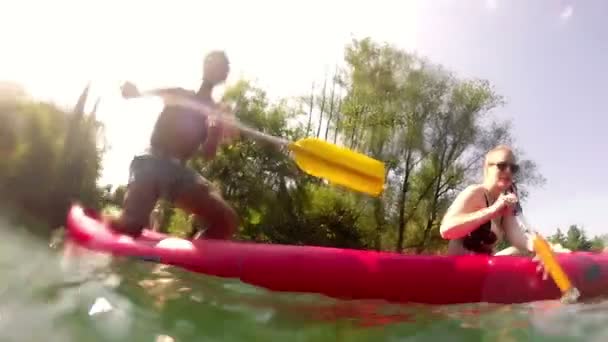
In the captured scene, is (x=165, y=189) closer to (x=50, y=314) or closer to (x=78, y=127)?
(x=50, y=314)

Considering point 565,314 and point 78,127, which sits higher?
point 78,127

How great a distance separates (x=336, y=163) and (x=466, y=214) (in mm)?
971

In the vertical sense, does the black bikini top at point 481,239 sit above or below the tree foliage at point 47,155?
below

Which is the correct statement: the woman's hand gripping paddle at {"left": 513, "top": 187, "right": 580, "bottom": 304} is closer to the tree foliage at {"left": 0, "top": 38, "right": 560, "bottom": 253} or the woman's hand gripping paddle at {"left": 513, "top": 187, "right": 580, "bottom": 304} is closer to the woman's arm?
the woman's arm

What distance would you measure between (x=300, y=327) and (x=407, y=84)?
1472 cm

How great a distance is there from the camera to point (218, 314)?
233 cm

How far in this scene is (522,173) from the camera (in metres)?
16.6

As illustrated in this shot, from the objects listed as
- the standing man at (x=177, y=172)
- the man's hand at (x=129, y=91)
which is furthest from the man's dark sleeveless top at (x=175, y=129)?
the man's hand at (x=129, y=91)

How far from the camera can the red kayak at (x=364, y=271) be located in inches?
103

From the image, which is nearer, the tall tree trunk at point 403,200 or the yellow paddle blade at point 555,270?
the yellow paddle blade at point 555,270

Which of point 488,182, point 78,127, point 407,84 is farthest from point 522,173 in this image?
point 488,182

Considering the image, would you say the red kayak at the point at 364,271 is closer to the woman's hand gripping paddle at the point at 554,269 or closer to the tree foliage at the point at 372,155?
the woman's hand gripping paddle at the point at 554,269

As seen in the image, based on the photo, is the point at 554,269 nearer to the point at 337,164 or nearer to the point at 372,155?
the point at 337,164

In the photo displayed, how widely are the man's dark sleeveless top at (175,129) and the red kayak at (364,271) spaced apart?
0.66m
